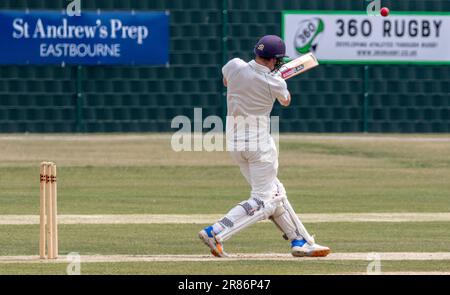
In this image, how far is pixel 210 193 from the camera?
69.3ft

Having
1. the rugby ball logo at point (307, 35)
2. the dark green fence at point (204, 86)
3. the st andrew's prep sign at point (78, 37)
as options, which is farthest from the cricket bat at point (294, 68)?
the rugby ball logo at point (307, 35)

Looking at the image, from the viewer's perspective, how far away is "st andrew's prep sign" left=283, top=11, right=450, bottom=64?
31172mm

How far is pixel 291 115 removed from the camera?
Result: 103 feet

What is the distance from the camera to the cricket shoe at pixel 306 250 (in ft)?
42.0

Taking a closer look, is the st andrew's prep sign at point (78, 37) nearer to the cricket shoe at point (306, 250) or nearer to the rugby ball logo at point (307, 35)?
the rugby ball logo at point (307, 35)

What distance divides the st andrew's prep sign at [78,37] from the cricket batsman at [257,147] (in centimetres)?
1776

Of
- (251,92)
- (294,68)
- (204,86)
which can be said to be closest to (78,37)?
(204,86)

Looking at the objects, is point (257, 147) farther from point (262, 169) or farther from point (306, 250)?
point (306, 250)

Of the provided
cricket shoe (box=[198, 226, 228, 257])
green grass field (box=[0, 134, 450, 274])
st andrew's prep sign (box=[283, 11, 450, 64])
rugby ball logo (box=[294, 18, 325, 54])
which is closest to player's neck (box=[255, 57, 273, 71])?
cricket shoe (box=[198, 226, 228, 257])

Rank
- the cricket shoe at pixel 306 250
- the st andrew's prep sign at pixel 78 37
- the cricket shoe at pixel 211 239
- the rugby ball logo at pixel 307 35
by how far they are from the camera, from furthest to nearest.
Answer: the rugby ball logo at pixel 307 35, the st andrew's prep sign at pixel 78 37, the cricket shoe at pixel 306 250, the cricket shoe at pixel 211 239

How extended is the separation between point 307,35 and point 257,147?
61.6ft

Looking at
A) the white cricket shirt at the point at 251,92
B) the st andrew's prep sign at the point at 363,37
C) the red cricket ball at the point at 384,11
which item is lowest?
the white cricket shirt at the point at 251,92

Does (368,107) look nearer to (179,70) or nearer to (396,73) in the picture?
(396,73)

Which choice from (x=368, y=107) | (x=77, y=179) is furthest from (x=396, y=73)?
(x=77, y=179)
